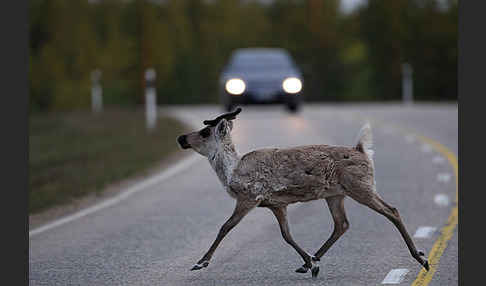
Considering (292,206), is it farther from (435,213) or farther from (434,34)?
(434,34)

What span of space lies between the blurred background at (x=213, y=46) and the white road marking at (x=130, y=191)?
23.3 m

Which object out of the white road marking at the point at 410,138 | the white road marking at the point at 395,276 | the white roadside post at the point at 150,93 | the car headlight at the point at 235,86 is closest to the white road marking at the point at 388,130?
the white road marking at the point at 410,138

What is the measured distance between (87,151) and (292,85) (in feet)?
28.6

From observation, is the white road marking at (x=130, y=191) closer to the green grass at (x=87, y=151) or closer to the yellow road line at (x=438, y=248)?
the green grass at (x=87, y=151)

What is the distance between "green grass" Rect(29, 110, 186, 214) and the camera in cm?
1509

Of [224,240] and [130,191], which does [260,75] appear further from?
[224,240]

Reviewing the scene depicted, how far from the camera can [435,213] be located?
11.7 m

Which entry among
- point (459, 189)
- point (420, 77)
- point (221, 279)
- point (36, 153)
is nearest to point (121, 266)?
point (221, 279)

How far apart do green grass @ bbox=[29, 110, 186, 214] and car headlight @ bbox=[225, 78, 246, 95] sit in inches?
66.8

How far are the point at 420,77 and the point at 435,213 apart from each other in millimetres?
43530

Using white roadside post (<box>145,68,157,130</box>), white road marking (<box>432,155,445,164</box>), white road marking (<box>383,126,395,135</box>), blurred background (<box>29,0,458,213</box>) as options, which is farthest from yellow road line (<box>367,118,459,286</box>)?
blurred background (<box>29,0,458,213</box>)

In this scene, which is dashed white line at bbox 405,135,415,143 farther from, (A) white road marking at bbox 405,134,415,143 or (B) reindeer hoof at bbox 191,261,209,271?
(B) reindeer hoof at bbox 191,261,209,271

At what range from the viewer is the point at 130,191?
1448cm

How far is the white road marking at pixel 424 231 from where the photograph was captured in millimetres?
10180
